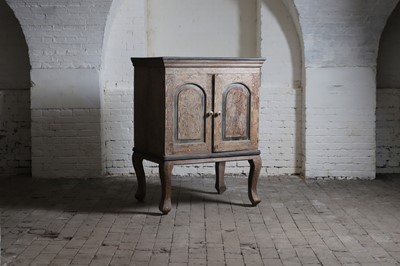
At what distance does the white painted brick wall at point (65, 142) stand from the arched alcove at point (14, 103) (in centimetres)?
37

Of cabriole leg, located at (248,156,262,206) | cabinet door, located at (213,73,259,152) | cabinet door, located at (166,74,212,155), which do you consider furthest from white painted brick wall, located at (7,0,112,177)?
cabriole leg, located at (248,156,262,206)

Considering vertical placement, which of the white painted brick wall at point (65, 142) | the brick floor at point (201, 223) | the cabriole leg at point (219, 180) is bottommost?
the brick floor at point (201, 223)

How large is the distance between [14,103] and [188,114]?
121 inches

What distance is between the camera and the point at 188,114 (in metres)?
5.83

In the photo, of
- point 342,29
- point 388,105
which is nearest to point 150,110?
point 342,29

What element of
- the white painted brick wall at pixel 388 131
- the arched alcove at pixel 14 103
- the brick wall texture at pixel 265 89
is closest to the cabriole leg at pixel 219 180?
the brick wall texture at pixel 265 89

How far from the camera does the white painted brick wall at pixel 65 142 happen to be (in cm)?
761

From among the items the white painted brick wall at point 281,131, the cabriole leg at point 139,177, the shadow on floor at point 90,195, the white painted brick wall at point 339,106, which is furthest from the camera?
the white painted brick wall at point 281,131

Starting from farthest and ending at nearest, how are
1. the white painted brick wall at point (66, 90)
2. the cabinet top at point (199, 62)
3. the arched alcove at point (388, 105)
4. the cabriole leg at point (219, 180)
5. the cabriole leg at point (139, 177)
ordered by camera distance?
the arched alcove at point (388, 105) → the white painted brick wall at point (66, 90) → the cabriole leg at point (219, 180) → the cabriole leg at point (139, 177) → the cabinet top at point (199, 62)

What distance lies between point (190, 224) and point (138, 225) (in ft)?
1.53

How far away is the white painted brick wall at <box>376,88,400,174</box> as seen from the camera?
7.98 m

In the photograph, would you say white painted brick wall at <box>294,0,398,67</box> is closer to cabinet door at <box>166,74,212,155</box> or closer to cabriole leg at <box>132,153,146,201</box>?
cabinet door at <box>166,74,212,155</box>

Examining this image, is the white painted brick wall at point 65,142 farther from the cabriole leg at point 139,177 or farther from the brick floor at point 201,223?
the cabriole leg at point 139,177

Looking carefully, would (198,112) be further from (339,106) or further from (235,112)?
(339,106)
